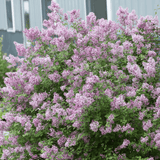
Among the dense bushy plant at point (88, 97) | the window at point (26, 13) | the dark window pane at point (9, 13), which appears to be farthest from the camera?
the dark window pane at point (9, 13)

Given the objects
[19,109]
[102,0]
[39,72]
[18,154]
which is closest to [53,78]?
[39,72]

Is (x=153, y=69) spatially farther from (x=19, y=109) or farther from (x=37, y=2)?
(x=37, y=2)

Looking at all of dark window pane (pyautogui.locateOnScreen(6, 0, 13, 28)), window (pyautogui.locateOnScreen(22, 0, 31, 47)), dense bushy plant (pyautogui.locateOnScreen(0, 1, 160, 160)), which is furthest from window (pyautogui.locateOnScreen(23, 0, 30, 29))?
dense bushy plant (pyautogui.locateOnScreen(0, 1, 160, 160))

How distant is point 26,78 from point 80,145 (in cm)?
132

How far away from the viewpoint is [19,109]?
3.65m

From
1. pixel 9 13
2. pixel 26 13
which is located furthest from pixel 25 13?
pixel 9 13

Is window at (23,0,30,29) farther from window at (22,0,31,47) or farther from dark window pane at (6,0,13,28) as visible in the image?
dark window pane at (6,0,13,28)

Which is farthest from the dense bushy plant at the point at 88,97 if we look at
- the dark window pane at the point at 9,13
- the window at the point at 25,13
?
the dark window pane at the point at 9,13

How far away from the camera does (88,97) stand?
276 cm

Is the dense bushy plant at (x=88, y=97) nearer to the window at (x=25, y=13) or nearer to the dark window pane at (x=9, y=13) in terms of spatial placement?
the window at (x=25, y=13)

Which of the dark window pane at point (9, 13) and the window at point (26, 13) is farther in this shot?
the dark window pane at point (9, 13)

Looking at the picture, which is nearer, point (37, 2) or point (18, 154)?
point (18, 154)

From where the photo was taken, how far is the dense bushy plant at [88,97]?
2.86 m

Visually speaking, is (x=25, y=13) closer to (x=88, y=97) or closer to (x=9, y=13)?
Result: (x=9, y=13)
